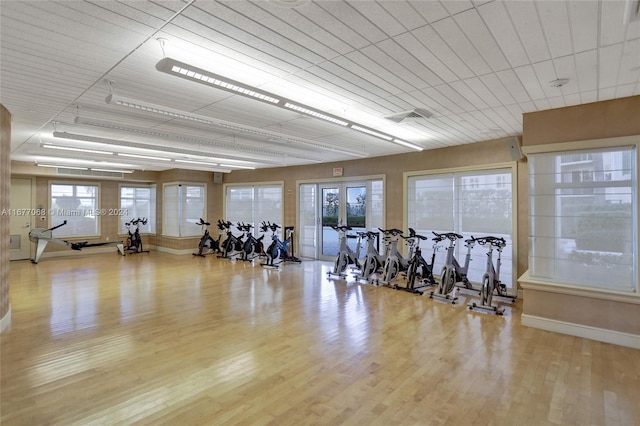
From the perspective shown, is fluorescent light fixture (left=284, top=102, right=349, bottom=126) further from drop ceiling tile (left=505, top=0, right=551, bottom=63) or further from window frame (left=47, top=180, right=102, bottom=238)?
window frame (left=47, top=180, right=102, bottom=238)

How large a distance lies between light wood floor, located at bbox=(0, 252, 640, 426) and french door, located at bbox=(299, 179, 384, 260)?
286 cm

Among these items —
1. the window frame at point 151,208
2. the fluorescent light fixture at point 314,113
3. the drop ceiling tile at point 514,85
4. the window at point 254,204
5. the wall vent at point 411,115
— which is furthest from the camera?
the window frame at point 151,208

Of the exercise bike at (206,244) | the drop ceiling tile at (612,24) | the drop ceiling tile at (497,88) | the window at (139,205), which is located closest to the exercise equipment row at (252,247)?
the exercise bike at (206,244)

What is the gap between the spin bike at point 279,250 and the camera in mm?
8094

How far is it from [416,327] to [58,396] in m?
3.46

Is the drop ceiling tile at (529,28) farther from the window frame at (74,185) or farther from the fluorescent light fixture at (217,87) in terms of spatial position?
the window frame at (74,185)

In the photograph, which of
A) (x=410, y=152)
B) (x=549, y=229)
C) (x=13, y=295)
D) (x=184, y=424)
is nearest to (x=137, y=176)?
(x=13, y=295)

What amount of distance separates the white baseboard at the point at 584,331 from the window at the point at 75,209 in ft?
37.3

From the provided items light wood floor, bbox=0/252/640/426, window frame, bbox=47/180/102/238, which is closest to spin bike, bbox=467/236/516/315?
light wood floor, bbox=0/252/640/426

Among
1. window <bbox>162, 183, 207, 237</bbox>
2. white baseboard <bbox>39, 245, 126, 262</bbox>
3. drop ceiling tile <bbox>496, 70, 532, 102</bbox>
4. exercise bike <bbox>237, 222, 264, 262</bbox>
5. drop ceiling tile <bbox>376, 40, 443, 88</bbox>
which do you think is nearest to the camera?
drop ceiling tile <bbox>376, 40, 443, 88</bbox>

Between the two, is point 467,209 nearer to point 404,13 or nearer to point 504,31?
point 504,31

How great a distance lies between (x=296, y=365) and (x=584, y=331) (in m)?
3.26

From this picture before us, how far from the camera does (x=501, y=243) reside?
5035mm

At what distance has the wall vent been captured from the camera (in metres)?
4.09
